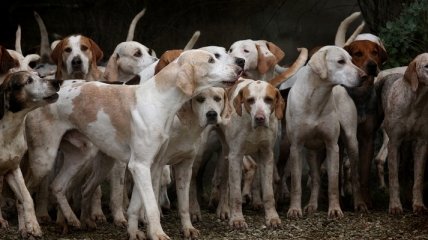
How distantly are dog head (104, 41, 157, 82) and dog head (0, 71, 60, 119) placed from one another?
2224 millimetres

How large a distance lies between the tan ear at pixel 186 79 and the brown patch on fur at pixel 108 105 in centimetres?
40

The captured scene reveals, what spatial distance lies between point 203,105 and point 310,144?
1557 millimetres

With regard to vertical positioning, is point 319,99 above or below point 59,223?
above

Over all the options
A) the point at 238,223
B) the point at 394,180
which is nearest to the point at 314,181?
the point at 394,180

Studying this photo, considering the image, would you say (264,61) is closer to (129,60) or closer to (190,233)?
(129,60)

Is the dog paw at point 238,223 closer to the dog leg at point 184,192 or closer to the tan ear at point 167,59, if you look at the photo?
the dog leg at point 184,192

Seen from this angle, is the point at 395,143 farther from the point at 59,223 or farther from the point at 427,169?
the point at 59,223

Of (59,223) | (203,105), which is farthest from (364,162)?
(59,223)

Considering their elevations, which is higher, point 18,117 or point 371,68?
point 371,68

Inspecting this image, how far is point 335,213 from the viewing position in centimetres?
922

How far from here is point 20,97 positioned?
8164 mm

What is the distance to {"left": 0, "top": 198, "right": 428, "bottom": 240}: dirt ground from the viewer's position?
27.7 ft

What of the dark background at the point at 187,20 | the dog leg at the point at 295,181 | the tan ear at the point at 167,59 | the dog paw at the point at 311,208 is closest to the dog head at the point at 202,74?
the tan ear at the point at 167,59

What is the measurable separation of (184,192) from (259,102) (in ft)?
3.17
